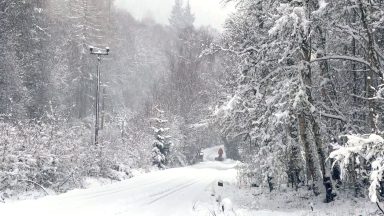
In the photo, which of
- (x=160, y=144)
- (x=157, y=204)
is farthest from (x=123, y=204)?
(x=160, y=144)

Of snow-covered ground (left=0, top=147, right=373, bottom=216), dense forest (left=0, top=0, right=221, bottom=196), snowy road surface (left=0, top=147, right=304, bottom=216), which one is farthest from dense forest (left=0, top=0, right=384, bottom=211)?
snowy road surface (left=0, top=147, right=304, bottom=216)

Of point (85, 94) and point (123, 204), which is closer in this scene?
point (123, 204)

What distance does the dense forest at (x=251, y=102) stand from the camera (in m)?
13.4

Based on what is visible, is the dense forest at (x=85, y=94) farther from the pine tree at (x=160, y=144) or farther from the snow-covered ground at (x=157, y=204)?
the snow-covered ground at (x=157, y=204)

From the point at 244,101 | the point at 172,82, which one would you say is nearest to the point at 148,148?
the point at 244,101

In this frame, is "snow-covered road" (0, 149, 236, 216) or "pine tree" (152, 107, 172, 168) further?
"pine tree" (152, 107, 172, 168)

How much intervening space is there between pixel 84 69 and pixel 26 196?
123ft

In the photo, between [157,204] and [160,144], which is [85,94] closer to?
[160,144]

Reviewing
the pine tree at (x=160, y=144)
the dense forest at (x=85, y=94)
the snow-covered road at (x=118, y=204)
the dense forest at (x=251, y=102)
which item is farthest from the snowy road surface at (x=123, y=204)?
the pine tree at (x=160, y=144)

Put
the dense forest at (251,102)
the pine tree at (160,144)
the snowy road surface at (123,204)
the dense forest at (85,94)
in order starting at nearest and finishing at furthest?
the snowy road surface at (123,204), the dense forest at (251,102), the dense forest at (85,94), the pine tree at (160,144)

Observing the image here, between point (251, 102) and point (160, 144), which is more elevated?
point (251, 102)

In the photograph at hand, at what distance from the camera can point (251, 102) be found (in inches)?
657

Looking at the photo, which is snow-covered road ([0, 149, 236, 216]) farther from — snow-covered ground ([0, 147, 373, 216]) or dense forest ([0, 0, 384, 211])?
dense forest ([0, 0, 384, 211])

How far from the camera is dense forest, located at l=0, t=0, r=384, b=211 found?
44.1ft
